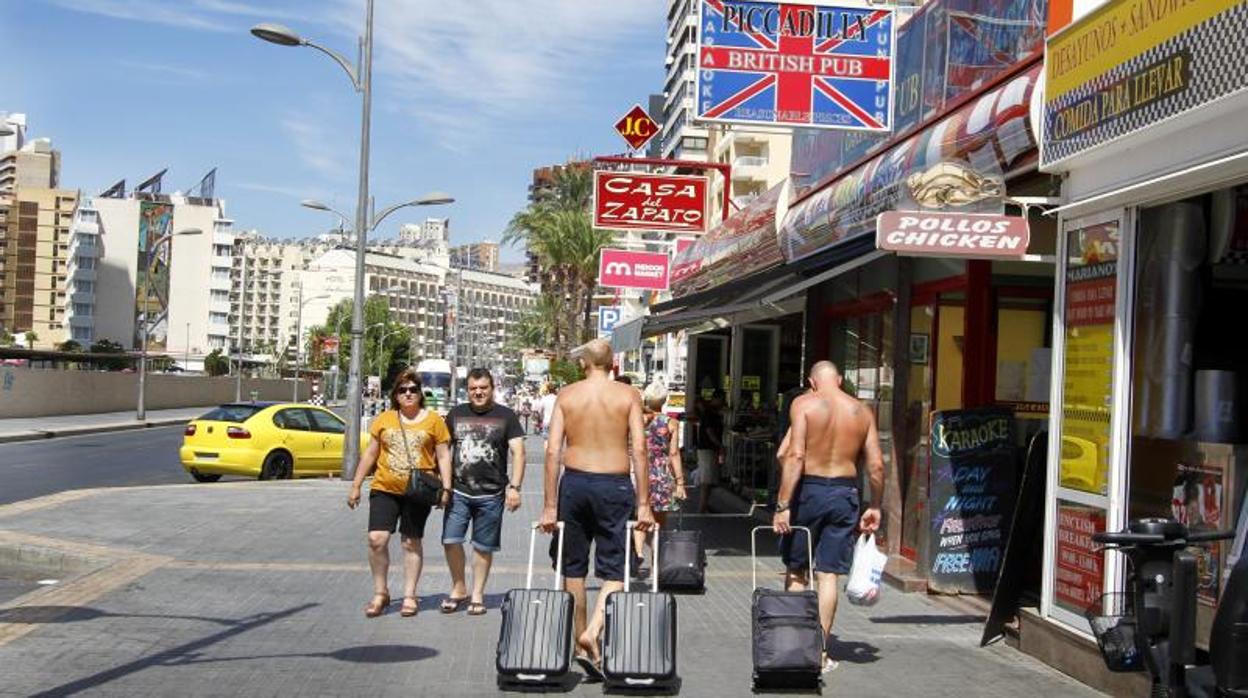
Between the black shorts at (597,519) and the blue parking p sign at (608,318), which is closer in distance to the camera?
the black shorts at (597,519)

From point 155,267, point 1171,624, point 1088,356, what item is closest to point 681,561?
point 1088,356

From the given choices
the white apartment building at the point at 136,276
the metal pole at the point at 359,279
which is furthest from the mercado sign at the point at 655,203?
the white apartment building at the point at 136,276

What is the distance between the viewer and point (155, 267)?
110438 mm

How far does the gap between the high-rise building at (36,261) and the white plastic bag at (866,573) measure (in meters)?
158

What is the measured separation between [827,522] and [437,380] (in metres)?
70.8

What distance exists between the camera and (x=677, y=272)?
73.9 feet

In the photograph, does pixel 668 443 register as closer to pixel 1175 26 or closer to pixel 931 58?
pixel 931 58

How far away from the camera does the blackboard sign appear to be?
9922 millimetres

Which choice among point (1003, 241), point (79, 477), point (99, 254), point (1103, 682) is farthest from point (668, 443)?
point (99, 254)

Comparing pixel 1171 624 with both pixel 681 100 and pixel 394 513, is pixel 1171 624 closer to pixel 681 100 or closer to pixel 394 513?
pixel 394 513

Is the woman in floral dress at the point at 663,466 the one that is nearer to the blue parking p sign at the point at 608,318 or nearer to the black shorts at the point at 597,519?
the black shorts at the point at 597,519

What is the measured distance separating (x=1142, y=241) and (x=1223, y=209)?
0.58 meters

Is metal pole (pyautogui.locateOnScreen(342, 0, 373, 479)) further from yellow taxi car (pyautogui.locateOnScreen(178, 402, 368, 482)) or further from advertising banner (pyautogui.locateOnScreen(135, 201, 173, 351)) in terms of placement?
advertising banner (pyautogui.locateOnScreen(135, 201, 173, 351))

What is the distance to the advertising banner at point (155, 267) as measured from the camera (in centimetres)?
11278
